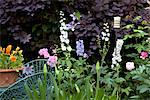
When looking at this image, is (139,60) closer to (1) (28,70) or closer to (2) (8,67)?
(1) (28,70)

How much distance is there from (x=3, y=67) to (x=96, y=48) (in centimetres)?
98

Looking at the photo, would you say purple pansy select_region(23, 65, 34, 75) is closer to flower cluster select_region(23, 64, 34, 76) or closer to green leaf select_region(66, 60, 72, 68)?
flower cluster select_region(23, 64, 34, 76)

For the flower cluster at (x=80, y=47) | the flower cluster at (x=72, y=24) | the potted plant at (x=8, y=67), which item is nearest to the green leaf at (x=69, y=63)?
the flower cluster at (x=80, y=47)

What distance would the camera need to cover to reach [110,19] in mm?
3834

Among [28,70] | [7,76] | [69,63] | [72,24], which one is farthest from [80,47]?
[7,76]

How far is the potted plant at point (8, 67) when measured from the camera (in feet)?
10.4

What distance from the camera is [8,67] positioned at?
10.7ft

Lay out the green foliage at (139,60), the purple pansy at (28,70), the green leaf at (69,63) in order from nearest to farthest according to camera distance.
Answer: the purple pansy at (28,70) → the green foliage at (139,60) → the green leaf at (69,63)

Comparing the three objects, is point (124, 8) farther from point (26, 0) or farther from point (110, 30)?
point (26, 0)

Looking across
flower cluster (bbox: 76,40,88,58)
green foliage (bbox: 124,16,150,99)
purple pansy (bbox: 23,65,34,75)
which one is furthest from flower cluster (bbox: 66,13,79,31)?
purple pansy (bbox: 23,65,34,75)

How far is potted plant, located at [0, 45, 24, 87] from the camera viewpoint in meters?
3.17

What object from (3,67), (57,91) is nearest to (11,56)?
(3,67)

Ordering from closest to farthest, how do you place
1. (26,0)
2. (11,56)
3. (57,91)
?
(57,91) < (11,56) < (26,0)

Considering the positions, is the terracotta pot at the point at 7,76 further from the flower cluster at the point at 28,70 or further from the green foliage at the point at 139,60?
the green foliage at the point at 139,60
